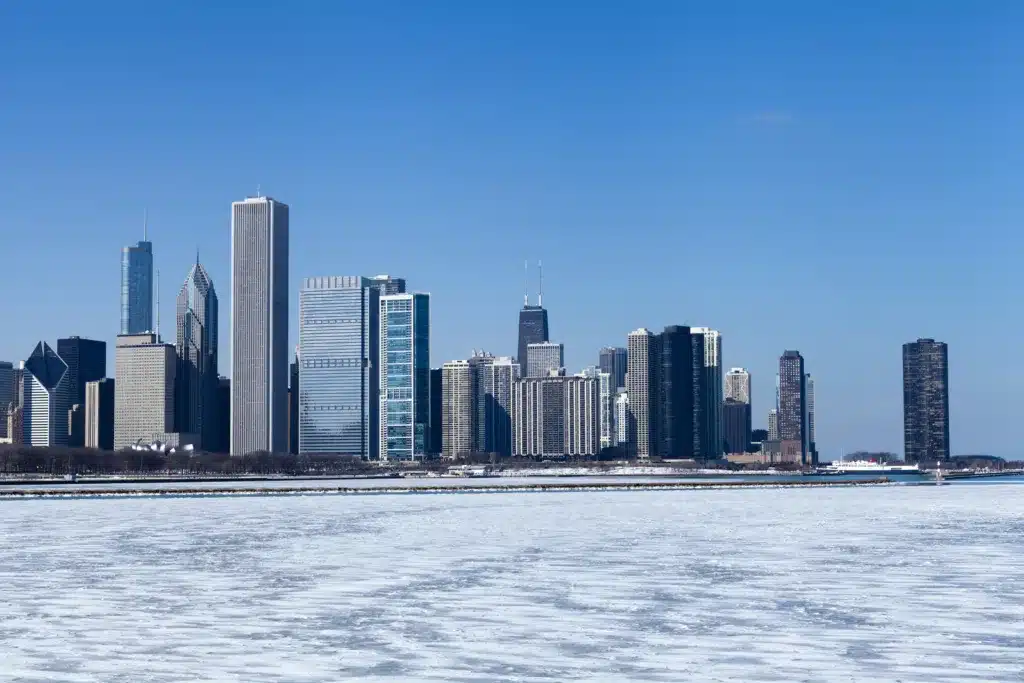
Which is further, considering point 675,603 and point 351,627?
point 675,603

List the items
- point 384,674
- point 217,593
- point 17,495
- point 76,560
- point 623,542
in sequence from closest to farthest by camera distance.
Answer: point 384,674 < point 217,593 < point 76,560 < point 623,542 < point 17,495

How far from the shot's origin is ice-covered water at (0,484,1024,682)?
2406cm

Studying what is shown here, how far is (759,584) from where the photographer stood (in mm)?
37000

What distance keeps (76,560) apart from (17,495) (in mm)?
89574

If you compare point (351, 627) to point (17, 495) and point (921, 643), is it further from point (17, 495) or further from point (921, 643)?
point (17, 495)

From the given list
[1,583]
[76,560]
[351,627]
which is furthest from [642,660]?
[76,560]

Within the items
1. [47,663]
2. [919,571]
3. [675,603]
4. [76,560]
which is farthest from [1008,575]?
[76,560]

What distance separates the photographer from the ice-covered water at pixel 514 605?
24062mm

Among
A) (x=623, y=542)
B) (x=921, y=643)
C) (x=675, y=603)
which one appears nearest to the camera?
(x=921, y=643)

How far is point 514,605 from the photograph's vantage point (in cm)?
3259

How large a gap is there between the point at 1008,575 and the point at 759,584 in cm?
816

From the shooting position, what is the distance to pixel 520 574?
40.0 meters

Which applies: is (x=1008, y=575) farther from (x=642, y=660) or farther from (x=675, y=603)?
(x=642, y=660)

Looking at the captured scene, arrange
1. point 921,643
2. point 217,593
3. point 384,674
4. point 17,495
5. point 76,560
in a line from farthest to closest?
1. point 17,495
2. point 76,560
3. point 217,593
4. point 921,643
5. point 384,674
